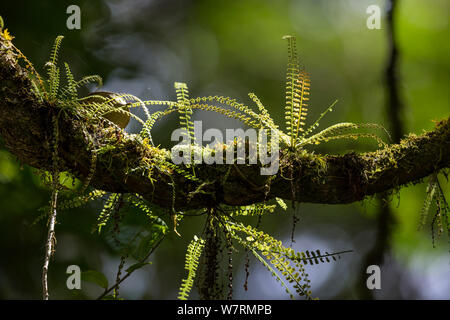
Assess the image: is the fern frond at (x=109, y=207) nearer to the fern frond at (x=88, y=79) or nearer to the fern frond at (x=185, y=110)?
the fern frond at (x=185, y=110)

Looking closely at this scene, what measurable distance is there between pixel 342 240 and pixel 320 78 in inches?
75.6

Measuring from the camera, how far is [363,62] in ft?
14.9

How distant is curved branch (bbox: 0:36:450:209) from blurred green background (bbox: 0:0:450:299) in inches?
87.3

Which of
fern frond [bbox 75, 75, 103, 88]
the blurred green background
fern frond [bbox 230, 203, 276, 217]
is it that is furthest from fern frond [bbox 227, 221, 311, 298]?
the blurred green background

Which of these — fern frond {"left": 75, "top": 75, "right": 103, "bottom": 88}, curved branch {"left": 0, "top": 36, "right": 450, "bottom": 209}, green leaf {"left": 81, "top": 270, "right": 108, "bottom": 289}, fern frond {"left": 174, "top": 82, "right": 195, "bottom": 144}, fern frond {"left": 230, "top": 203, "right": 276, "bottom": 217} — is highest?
fern frond {"left": 75, "top": 75, "right": 103, "bottom": 88}

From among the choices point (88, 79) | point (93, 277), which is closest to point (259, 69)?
point (88, 79)

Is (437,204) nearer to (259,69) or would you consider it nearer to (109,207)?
(109,207)

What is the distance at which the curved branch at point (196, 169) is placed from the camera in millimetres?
1191

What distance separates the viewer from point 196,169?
1299 millimetres

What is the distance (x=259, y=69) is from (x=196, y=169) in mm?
3613

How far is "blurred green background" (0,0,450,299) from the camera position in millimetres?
3568

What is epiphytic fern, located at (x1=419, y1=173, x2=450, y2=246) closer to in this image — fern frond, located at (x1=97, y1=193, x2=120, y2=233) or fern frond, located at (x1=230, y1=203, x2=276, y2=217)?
fern frond, located at (x1=230, y1=203, x2=276, y2=217)
